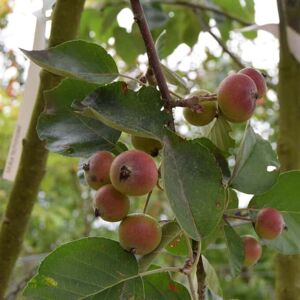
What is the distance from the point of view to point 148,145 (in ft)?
1.38

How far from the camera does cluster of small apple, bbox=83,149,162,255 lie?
14.7 inches

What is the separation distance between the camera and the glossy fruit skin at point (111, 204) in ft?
1.30

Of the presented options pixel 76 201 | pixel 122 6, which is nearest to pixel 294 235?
pixel 122 6

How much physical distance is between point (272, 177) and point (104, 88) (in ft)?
0.55

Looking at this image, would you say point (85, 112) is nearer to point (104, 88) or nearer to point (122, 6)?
point (104, 88)

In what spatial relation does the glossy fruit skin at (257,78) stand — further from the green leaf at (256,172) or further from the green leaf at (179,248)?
the green leaf at (179,248)

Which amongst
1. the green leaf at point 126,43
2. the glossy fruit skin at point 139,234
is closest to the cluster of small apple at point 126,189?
the glossy fruit skin at point 139,234

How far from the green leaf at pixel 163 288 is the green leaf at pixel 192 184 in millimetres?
67

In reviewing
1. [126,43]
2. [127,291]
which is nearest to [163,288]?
[127,291]

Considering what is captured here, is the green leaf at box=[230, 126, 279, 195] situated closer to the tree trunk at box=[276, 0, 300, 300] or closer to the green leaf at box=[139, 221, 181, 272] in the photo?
the green leaf at box=[139, 221, 181, 272]

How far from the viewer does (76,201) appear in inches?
120

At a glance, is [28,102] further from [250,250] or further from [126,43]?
[126,43]

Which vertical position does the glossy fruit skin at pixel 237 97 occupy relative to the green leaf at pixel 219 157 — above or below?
above

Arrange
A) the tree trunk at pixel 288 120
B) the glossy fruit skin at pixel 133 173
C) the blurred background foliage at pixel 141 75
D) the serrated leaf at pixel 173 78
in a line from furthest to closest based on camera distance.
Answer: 1. the blurred background foliage at pixel 141 75
2. the tree trunk at pixel 288 120
3. the serrated leaf at pixel 173 78
4. the glossy fruit skin at pixel 133 173
